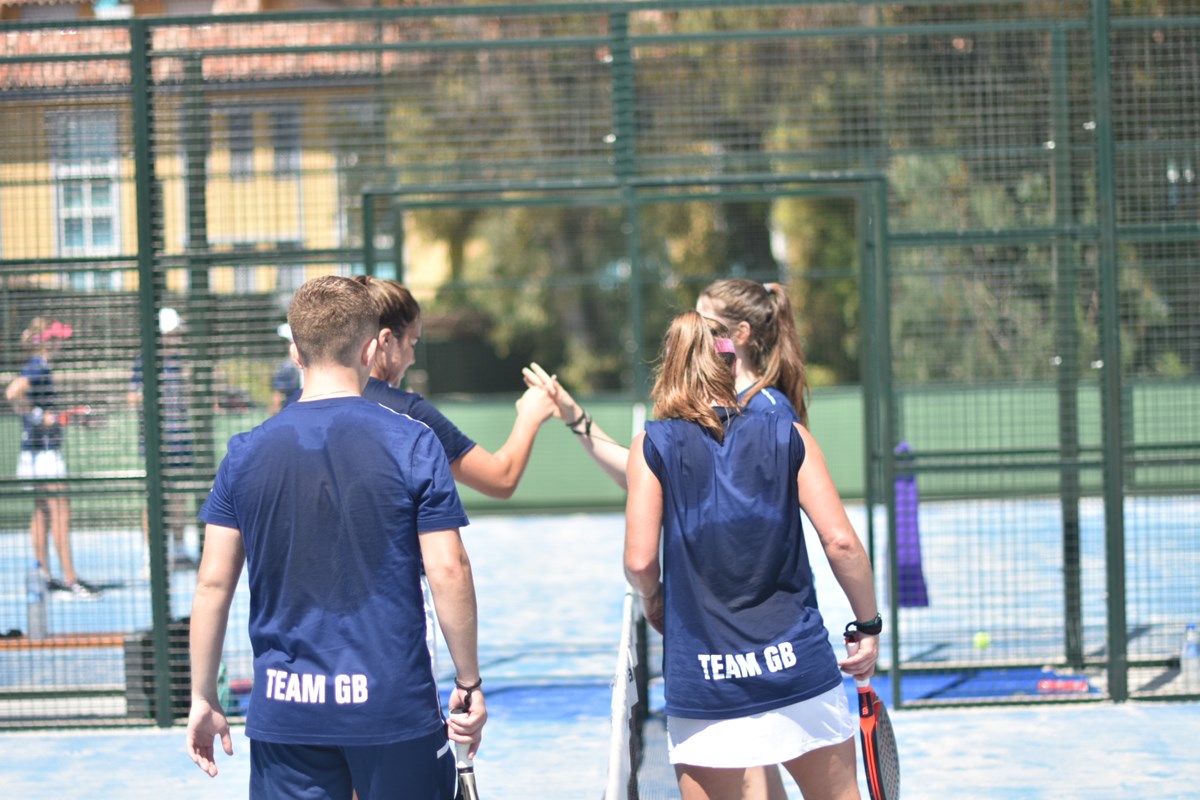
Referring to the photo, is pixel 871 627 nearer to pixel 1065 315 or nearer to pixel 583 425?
pixel 583 425

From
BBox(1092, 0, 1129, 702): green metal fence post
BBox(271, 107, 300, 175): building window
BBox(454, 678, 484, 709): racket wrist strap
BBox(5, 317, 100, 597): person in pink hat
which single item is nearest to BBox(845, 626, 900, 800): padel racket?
BBox(454, 678, 484, 709): racket wrist strap

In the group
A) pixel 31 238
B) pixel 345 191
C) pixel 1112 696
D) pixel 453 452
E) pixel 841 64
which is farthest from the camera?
pixel 841 64

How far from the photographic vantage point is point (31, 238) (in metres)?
7.12

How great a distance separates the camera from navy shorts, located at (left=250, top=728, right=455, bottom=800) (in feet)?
10.0

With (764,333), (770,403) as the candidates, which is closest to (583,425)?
(764,333)

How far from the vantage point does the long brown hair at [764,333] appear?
13.7 ft

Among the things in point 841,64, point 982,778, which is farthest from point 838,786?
point 841,64

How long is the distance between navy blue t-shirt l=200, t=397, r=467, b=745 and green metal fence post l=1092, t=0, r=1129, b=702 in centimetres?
457

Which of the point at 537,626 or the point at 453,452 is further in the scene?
the point at 537,626

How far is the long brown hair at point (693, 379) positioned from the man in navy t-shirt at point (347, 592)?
74cm

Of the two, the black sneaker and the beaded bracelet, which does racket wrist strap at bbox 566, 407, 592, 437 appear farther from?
the black sneaker

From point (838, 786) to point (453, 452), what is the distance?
162cm

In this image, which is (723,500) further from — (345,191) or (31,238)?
(345,191)

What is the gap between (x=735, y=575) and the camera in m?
3.47
